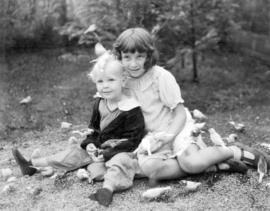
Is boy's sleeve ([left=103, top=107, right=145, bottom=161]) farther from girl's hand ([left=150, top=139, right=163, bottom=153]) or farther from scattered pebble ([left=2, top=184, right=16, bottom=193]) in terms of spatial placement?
scattered pebble ([left=2, top=184, right=16, bottom=193])

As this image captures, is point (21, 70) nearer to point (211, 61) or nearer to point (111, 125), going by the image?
point (211, 61)

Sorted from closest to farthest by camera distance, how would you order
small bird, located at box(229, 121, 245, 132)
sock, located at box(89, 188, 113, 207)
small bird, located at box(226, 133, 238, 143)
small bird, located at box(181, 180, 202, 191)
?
1. sock, located at box(89, 188, 113, 207)
2. small bird, located at box(181, 180, 202, 191)
3. small bird, located at box(226, 133, 238, 143)
4. small bird, located at box(229, 121, 245, 132)

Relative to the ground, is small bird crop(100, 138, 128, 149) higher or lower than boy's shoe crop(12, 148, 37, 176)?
higher

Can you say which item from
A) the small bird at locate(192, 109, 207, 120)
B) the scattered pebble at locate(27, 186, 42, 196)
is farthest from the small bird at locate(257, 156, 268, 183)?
the scattered pebble at locate(27, 186, 42, 196)

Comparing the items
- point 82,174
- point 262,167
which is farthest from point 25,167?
point 262,167

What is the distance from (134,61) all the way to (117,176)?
0.70 m

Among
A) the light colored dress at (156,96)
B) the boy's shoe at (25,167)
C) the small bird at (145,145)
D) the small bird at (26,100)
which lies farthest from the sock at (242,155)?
the small bird at (26,100)

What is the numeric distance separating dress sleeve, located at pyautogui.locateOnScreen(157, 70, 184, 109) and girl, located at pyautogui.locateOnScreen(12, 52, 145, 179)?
18cm

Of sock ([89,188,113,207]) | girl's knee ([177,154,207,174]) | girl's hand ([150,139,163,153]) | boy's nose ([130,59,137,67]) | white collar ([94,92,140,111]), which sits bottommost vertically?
sock ([89,188,113,207])

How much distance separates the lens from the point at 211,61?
5902 millimetres

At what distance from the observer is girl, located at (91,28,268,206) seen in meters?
2.75

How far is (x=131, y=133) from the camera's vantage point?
9.46 feet

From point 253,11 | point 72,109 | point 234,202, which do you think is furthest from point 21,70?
point 234,202

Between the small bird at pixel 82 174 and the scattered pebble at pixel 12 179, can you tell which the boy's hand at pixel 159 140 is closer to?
the small bird at pixel 82 174
